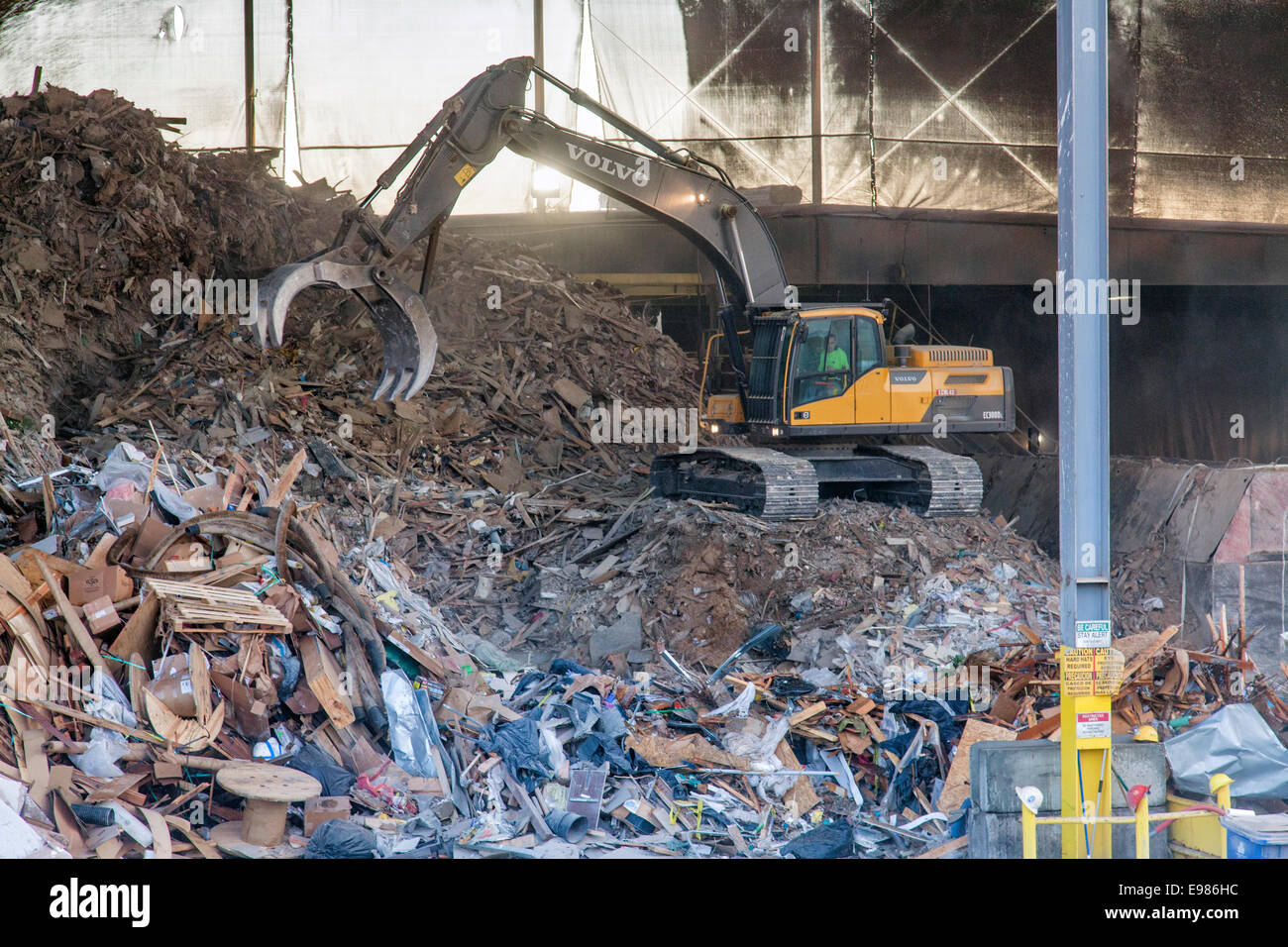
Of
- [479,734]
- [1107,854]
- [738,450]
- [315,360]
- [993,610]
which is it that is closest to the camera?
[1107,854]

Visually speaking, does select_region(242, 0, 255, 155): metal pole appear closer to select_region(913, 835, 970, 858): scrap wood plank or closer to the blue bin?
select_region(913, 835, 970, 858): scrap wood plank

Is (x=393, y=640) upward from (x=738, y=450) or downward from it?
downward

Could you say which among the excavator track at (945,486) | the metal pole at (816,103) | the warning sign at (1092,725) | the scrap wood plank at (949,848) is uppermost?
the metal pole at (816,103)

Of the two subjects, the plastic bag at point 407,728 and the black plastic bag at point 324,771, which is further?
the plastic bag at point 407,728

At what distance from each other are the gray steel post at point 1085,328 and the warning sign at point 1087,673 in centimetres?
7

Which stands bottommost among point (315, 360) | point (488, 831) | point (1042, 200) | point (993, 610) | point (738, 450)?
point (488, 831)

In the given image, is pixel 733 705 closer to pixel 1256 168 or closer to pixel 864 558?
pixel 864 558

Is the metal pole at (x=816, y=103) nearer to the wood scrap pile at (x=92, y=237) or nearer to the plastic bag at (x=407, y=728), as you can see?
the wood scrap pile at (x=92, y=237)

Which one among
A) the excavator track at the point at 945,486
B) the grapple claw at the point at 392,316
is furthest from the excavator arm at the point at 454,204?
the excavator track at the point at 945,486

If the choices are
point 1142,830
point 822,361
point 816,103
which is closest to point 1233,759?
point 1142,830

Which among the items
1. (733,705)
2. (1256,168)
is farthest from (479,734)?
(1256,168)

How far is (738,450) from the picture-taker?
1098 cm

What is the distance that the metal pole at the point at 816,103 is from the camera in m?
16.8
